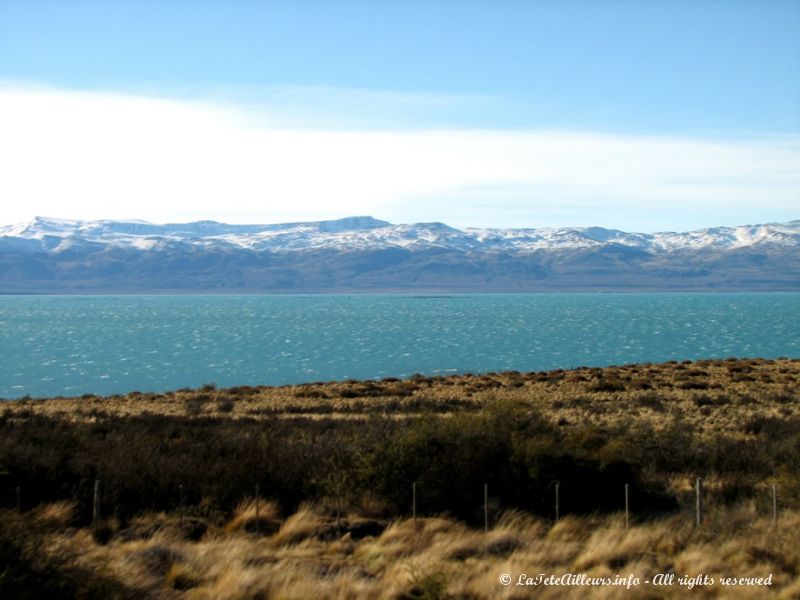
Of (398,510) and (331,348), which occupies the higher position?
(398,510)

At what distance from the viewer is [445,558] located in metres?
12.0

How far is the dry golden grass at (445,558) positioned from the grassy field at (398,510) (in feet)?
0.12

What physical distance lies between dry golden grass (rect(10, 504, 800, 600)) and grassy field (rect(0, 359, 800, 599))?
35 mm

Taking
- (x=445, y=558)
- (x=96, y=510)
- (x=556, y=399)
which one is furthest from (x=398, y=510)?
(x=556, y=399)

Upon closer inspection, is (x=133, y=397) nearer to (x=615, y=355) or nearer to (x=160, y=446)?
(x=160, y=446)

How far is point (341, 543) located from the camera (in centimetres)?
1334

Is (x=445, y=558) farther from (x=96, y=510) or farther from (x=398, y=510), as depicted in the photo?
(x=96, y=510)

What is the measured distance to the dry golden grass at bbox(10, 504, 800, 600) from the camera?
10.1 metres

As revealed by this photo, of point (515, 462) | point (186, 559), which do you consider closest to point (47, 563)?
point (186, 559)

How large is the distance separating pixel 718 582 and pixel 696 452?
Answer: 11.5 metres

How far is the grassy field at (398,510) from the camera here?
401 inches

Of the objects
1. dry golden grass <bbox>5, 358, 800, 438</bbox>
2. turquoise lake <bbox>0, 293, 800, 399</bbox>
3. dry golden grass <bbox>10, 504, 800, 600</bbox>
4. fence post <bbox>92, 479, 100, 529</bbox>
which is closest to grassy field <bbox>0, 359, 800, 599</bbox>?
dry golden grass <bbox>10, 504, 800, 600</bbox>

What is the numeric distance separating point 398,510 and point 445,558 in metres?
4.12

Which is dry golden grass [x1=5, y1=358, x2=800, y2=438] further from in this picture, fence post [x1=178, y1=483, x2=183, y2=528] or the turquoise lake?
the turquoise lake
